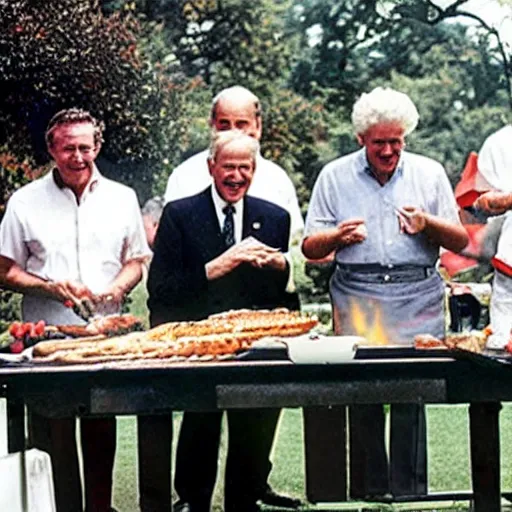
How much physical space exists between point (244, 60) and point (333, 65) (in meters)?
0.31

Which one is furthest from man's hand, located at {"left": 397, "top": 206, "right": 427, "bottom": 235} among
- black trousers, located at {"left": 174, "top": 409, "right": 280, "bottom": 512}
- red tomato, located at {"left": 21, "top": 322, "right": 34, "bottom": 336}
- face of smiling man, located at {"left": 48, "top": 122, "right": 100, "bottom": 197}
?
red tomato, located at {"left": 21, "top": 322, "right": 34, "bottom": 336}

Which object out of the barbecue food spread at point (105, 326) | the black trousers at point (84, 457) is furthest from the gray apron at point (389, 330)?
the black trousers at point (84, 457)

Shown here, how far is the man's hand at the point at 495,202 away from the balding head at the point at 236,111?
808 mm

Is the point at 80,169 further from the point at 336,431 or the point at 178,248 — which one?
the point at 336,431

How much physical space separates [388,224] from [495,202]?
0.39 m

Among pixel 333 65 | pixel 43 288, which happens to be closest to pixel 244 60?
pixel 333 65

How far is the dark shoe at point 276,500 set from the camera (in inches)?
207

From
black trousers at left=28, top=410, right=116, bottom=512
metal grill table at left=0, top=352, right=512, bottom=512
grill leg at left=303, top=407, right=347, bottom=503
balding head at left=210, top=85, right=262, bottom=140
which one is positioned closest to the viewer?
metal grill table at left=0, top=352, right=512, bottom=512

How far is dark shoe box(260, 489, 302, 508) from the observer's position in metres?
5.27

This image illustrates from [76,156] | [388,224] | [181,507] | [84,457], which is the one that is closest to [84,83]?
[76,156]

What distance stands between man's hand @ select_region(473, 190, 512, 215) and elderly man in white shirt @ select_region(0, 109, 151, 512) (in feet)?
3.84

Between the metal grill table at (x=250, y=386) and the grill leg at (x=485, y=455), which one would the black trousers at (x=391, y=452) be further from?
the metal grill table at (x=250, y=386)

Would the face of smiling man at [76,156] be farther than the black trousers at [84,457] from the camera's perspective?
Yes

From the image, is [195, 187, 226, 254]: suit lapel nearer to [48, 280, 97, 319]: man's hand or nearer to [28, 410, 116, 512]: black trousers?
[48, 280, 97, 319]: man's hand
